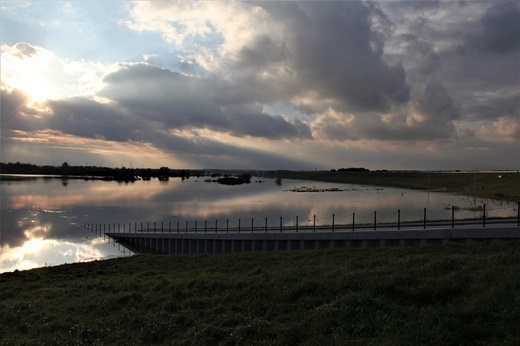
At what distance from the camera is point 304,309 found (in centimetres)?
865

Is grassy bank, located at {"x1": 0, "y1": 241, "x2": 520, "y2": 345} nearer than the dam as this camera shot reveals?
Yes

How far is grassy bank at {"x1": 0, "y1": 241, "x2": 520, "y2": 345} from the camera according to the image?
710 cm

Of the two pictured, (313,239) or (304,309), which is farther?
(313,239)

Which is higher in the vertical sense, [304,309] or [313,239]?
[304,309]

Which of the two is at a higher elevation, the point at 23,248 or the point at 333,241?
the point at 333,241

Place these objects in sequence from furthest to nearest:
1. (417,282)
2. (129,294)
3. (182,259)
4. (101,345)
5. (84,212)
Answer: (84,212), (182,259), (129,294), (417,282), (101,345)

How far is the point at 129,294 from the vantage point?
11609mm

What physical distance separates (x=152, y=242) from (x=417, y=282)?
96.7ft

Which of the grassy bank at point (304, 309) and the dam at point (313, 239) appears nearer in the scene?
the grassy bank at point (304, 309)

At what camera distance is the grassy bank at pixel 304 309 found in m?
7.10

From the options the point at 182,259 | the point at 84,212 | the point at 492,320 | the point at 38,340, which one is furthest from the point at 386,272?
the point at 84,212

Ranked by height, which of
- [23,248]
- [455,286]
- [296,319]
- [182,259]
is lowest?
[23,248]

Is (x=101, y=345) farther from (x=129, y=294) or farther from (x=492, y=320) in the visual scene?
(x=492, y=320)

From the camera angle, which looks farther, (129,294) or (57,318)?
(129,294)
